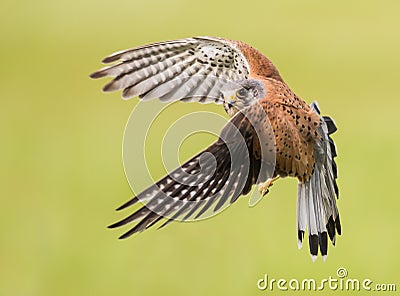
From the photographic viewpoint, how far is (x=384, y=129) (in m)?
15.1

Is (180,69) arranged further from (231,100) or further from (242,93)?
(242,93)

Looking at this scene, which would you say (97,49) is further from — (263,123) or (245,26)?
(263,123)

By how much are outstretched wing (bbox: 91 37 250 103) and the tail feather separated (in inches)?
30.5

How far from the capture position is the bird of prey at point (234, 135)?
20.5ft

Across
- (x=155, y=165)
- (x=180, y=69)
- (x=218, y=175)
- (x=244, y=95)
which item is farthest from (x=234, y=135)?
(x=155, y=165)

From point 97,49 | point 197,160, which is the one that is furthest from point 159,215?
point 97,49

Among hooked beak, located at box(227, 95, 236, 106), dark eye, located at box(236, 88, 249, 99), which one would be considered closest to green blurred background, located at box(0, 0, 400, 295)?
hooked beak, located at box(227, 95, 236, 106)

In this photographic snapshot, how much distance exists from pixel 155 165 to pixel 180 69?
19.1 feet

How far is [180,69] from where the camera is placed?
296 inches

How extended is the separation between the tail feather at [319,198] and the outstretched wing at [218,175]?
1.25 feet

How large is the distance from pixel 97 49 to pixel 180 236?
1165cm

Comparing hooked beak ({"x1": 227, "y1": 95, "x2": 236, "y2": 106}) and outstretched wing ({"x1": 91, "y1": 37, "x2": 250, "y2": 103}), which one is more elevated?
outstretched wing ({"x1": 91, "y1": 37, "x2": 250, "y2": 103})

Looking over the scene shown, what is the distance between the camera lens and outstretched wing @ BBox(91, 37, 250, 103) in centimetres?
717

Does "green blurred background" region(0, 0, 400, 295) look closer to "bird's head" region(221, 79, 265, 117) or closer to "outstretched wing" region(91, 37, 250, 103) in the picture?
"outstretched wing" region(91, 37, 250, 103)
